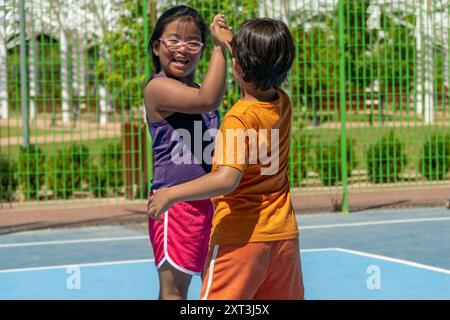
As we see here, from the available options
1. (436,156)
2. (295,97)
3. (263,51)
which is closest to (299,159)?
(295,97)

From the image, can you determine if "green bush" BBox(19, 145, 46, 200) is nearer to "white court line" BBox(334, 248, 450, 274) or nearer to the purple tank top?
"white court line" BBox(334, 248, 450, 274)

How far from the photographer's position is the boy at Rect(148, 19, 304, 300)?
395cm

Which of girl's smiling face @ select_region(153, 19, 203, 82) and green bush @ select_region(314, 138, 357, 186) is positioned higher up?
girl's smiling face @ select_region(153, 19, 203, 82)

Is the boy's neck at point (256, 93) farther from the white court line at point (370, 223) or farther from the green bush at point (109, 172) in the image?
the green bush at point (109, 172)

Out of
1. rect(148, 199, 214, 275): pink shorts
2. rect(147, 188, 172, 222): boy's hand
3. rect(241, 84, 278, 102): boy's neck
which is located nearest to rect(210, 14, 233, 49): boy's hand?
rect(241, 84, 278, 102): boy's neck

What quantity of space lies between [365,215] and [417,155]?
2.29 metres

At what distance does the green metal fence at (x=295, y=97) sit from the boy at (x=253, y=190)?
26.1 ft

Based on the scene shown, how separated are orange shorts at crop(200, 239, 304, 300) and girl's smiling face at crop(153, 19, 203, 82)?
106 cm

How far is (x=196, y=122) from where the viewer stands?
15.4 feet

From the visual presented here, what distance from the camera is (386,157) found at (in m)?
14.2

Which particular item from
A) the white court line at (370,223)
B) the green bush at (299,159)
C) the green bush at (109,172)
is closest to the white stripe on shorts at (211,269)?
the white court line at (370,223)

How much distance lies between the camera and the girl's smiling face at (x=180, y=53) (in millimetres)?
4723

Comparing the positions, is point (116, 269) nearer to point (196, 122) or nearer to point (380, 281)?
point (380, 281)
